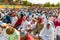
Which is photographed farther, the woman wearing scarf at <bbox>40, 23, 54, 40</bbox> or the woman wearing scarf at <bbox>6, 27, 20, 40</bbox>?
the woman wearing scarf at <bbox>40, 23, 54, 40</bbox>

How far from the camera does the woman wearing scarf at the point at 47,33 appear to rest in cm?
1106

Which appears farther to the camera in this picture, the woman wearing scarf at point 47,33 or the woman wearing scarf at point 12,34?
the woman wearing scarf at point 47,33

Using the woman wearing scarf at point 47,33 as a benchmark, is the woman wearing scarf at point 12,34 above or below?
above

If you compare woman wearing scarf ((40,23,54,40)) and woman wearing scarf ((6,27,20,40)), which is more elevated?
woman wearing scarf ((6,27,20,40))

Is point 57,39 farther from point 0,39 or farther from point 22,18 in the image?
point 22,18

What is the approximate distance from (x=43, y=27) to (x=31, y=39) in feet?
9.17

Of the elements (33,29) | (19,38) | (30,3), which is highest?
(19,38)

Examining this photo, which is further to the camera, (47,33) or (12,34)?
(47,33)

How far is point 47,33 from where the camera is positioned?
11.2 m

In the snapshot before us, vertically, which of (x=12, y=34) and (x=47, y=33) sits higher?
(x=12, y=34)

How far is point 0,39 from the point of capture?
970 centimetres

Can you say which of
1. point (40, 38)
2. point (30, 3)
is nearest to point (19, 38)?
point (40, 38)

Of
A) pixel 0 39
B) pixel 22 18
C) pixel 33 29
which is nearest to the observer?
pixel 0 39

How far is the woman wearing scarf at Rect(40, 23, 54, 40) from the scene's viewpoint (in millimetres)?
11062
